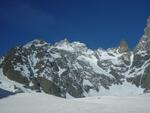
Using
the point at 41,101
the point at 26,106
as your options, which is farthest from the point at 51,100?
the point at 26,106

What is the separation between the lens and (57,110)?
28188mm

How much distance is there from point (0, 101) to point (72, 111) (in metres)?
8.72

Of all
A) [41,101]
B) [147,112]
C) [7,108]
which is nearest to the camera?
[147,112]

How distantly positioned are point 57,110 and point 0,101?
7443mm

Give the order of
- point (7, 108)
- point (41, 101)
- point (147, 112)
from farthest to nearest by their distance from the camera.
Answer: point (41, 101)
point (7, 108)
point (147, 112)

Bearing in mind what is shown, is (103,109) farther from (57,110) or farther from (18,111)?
(18,111)

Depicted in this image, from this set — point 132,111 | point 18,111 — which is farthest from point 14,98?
point 132,111

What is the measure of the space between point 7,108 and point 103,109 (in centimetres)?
796

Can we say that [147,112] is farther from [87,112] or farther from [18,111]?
[18,111]

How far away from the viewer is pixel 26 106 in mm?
30016

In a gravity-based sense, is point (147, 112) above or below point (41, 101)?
below

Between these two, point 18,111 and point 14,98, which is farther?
point 14,98

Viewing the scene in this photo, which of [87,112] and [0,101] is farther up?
[0,101]

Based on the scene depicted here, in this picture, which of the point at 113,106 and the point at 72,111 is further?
the point at 113,106
